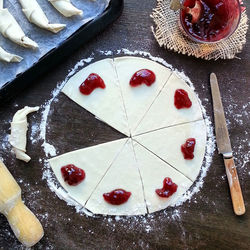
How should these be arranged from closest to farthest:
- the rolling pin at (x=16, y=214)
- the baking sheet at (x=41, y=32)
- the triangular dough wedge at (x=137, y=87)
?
1. the rolling pin at (x=16, y=214)
2. the baking sheet at (x=41, y=32)
3. the triangular dough wedge at (x=137, y=87)

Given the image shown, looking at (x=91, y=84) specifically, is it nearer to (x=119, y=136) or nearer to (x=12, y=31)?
(x=119, y=136)

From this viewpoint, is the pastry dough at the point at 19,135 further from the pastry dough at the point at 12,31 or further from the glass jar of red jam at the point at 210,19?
the glass jar of red jam at the point at 210,19

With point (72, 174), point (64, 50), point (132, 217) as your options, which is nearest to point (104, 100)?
point (64, 50)

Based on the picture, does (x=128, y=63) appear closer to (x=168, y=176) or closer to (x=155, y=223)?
(x=168, y=176)

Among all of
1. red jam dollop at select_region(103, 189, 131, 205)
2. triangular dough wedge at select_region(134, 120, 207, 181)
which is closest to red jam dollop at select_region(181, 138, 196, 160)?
triangular dough wedge at select_region(134, 120, 207, 181)

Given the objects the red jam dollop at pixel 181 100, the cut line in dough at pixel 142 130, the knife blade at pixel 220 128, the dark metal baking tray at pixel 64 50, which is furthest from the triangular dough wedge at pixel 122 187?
the dark metal baking tray at pixel 64 50

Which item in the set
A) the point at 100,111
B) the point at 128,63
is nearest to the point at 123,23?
the point at 128,63
